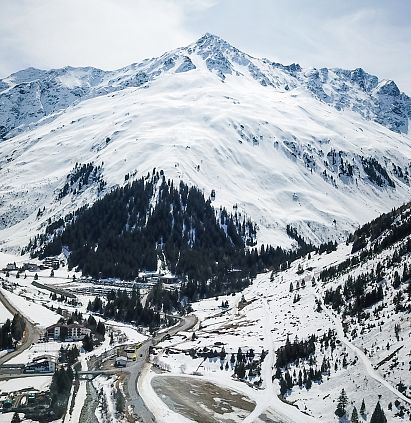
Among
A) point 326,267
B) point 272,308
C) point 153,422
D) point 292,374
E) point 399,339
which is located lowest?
point 153,422

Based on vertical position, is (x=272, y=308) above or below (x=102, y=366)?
above

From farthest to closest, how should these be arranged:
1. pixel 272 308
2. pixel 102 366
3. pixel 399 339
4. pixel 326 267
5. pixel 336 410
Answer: pixel 326 267, pixel 272 308, pixel 102 366, pixel 399 339, pixel 336 410

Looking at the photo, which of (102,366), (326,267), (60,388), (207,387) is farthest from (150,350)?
(326,267)

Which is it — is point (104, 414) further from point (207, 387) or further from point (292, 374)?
point (292, 374)

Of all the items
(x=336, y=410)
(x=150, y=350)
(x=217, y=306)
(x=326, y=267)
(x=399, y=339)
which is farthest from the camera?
(x=217, y=306)

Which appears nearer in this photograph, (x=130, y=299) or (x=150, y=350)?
(x=150, y=350)

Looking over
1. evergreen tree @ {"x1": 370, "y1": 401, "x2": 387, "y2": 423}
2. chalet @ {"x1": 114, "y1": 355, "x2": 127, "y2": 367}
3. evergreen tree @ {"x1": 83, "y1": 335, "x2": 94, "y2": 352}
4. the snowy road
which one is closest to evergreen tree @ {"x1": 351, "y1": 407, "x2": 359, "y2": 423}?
evergreen tree @ {"x1": 370, "y1": 401, "x2": 387, "y2": 423}

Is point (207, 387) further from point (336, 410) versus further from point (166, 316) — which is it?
point (166, 316)

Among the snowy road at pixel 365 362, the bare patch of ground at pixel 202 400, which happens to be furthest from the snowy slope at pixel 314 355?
the bare patch of ground at pixel 202 400
